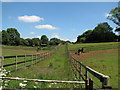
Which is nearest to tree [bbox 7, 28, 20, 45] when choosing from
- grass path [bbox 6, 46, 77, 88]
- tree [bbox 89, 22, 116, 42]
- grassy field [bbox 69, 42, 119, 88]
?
grass path [bbox 6, 46, 77, 88]

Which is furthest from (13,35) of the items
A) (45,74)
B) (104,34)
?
(104,34)

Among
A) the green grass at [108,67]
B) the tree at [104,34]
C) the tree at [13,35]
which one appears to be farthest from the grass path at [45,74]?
the tree at [104,34]

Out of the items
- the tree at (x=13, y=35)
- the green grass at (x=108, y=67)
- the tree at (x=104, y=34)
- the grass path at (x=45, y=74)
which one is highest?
the tree at (x=104, y=34)

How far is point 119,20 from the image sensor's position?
46875mm

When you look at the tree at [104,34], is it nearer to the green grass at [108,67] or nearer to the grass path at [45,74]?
the green grass at [108,67]

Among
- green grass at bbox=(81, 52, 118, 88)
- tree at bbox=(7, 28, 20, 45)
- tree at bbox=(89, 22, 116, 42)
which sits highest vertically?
tree at bbox=(89, 22, 116, 42)

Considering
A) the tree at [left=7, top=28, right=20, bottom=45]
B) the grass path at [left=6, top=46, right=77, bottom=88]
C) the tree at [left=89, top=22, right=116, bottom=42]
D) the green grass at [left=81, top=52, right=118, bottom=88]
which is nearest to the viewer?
the grass path at [left=6, top=46, right=77, bottom=88]

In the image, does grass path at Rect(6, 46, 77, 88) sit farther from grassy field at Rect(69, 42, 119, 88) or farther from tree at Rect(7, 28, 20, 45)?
tree at Rect(7, 28, 20, 45)

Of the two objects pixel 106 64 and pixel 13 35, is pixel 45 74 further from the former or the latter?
pixel 13 35

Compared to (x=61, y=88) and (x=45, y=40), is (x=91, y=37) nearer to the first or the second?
(x=45, y=40)

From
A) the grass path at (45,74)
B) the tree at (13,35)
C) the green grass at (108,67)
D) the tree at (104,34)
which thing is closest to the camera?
the grass path at (45,74)

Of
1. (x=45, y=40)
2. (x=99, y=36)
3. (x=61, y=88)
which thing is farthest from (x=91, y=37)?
(x=61, y=88)

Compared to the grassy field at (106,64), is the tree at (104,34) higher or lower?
higher

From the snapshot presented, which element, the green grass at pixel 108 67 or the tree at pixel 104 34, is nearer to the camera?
the green grass at pixel 108 67
